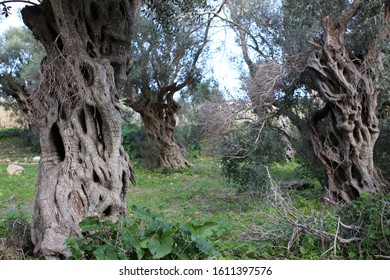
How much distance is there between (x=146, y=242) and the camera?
4480mm

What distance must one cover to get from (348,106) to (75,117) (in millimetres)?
5877

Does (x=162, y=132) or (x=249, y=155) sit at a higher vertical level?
(x=162, y=132)

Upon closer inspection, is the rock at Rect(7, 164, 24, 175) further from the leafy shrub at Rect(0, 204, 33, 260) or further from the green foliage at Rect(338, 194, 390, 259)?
the green foliage at Rect(338, 194, 390, 259)

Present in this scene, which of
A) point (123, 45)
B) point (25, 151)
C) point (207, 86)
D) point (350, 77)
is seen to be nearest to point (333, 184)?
point (350, 77)

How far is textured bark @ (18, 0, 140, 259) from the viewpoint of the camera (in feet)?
19.0

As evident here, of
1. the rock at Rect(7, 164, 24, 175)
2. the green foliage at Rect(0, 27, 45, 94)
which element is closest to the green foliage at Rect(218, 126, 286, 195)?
the rock at Rect(7, 164, 24, 175)

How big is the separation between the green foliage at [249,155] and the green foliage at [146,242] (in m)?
5.68

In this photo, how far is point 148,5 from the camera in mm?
7898

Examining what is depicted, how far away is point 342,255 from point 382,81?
5713 millimetres

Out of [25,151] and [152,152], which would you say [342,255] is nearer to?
[152,152]

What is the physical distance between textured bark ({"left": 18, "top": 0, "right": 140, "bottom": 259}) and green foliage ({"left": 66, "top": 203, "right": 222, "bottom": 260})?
976 mm

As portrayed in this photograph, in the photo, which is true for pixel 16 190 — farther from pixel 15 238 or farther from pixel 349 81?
pixel 349 81

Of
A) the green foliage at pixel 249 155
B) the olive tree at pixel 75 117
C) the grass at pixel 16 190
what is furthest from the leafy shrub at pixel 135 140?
the olive tree at pixel 75 117

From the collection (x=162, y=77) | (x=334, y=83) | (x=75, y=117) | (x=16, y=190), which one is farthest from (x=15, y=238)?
(x=162, y=77)
